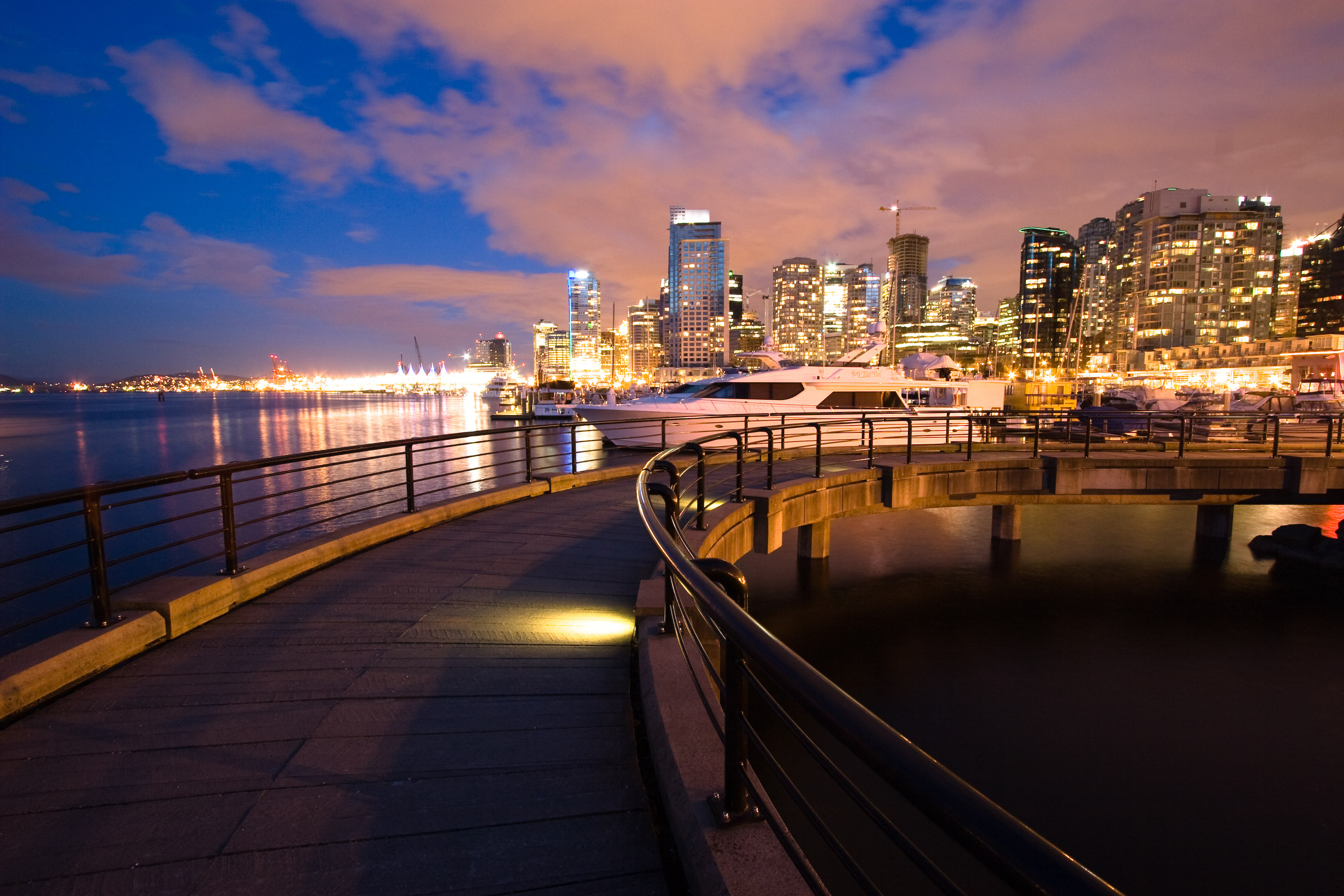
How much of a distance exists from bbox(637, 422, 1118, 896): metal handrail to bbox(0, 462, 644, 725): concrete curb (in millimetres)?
4017

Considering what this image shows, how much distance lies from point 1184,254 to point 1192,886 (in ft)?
640

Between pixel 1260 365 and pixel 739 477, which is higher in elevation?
pixel 1260 365

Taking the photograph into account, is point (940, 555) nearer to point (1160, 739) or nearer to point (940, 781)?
point (1160, 739)

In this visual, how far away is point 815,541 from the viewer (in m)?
15.0

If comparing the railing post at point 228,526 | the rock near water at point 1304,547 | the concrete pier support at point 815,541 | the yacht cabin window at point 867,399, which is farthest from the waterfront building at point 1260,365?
the railing post at point 228,526

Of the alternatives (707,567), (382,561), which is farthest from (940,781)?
(382,561)

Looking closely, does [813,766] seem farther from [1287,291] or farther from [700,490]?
[1287,291]

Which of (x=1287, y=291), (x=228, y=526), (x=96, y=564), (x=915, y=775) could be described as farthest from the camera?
(x=1287, y=291)

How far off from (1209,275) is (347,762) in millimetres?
202461

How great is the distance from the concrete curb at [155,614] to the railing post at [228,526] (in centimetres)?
11

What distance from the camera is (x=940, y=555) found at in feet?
55.2

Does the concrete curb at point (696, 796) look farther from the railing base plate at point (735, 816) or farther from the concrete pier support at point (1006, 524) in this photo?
the concrete pier support at point (1006, 524)

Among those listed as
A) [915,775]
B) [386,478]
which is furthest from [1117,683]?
[386,478]

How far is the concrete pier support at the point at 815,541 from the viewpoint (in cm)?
1490
